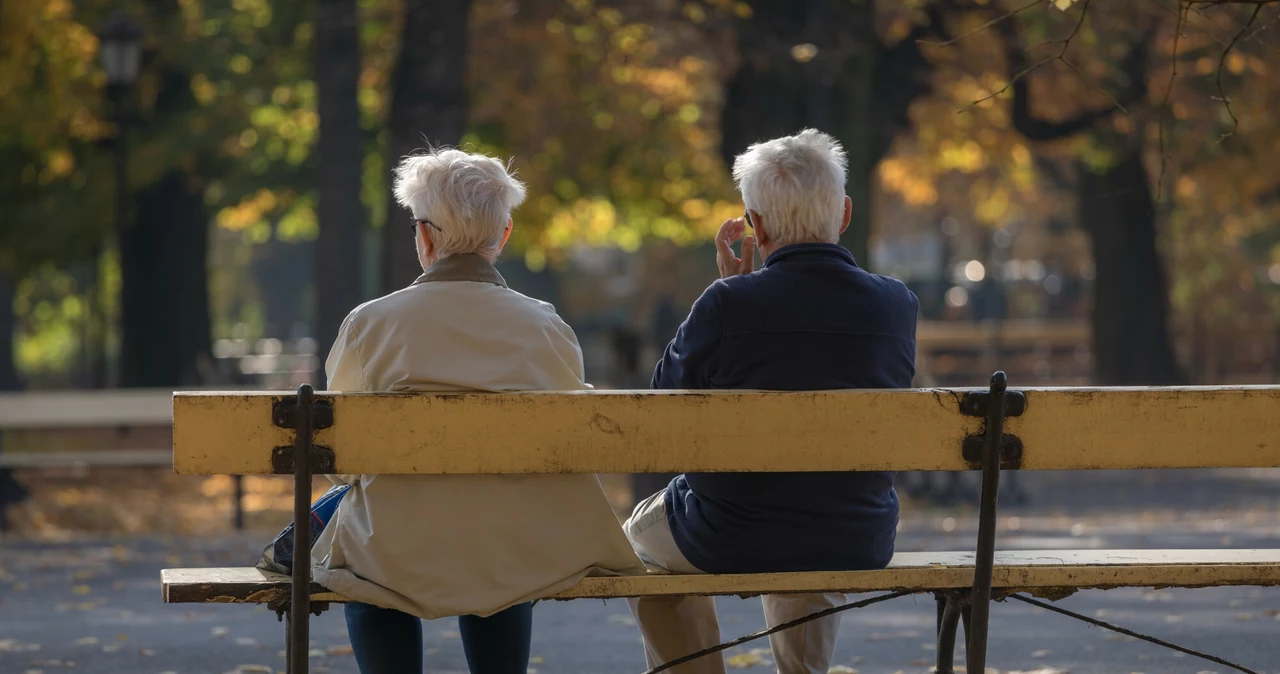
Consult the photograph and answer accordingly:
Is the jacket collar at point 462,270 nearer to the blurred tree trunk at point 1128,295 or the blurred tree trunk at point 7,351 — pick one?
the blurred tree trunk at point 7,351

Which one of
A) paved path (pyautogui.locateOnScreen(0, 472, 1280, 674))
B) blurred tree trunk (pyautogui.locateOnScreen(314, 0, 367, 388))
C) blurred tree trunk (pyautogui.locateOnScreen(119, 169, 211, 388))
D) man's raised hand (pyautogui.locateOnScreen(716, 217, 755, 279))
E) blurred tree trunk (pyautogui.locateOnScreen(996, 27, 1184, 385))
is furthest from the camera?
blurred tree trunk (pyautogui.locateOnScreen(996, 27, 1184, 385))

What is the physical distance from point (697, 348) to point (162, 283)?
18.4m

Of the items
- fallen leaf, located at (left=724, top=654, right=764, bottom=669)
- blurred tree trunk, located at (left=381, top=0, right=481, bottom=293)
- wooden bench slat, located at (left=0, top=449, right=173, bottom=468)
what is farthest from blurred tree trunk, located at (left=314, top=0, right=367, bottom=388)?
fallen leaf, located at (left=724, top=654, right=764, bottom=669)

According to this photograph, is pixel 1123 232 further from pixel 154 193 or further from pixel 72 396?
pixel 72 396

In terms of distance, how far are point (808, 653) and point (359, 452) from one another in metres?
1.45

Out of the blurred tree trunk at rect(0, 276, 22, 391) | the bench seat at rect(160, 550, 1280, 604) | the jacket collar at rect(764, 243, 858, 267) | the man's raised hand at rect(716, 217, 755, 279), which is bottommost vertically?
the bench seat at rect(160, 550, 1280, 604)

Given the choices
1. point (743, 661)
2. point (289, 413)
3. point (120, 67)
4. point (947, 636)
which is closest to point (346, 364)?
point (289, 413)

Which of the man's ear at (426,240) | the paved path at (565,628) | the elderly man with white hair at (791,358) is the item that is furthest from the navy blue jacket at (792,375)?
the paved path at (565,628)

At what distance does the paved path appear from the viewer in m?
6.77

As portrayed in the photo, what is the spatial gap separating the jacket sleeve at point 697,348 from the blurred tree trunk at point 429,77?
8995 millimetres

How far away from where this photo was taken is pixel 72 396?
13.0 m

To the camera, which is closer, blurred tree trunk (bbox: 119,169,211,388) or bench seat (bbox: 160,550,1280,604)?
bench seat (bbox: 160,550,1280,604)

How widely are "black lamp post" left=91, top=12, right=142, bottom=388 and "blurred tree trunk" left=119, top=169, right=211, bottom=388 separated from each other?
138 inches

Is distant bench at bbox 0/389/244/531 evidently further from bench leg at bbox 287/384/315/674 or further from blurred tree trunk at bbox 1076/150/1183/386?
blurred tree trunk at bbox 1076/150/1183/386
